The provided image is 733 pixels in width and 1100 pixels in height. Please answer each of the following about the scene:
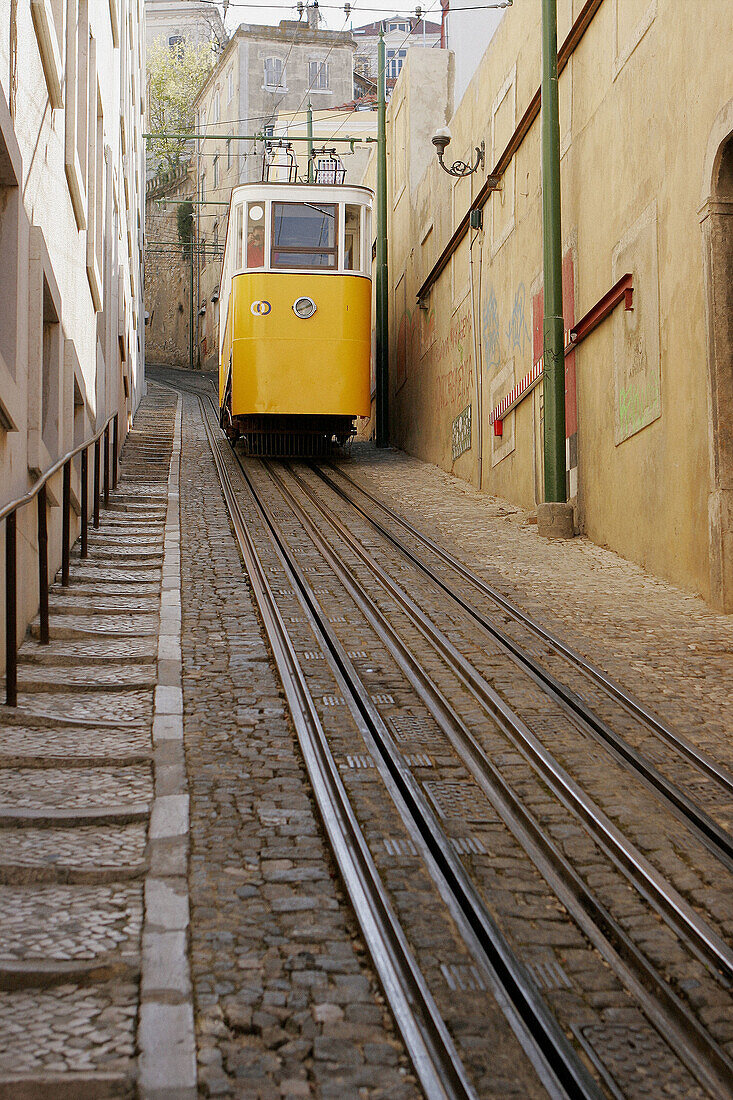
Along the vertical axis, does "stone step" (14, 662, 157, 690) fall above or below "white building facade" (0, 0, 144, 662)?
below

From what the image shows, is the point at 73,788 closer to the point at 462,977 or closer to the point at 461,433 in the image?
the point at 462,977

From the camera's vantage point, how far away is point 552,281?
35.8 feet

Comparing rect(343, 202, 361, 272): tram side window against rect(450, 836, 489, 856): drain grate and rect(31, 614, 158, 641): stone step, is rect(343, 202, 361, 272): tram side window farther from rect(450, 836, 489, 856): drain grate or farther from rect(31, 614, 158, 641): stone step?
rect(450, 836, 489, 856): drain grate

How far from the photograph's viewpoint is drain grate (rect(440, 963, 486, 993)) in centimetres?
310

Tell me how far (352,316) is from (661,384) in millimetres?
8394

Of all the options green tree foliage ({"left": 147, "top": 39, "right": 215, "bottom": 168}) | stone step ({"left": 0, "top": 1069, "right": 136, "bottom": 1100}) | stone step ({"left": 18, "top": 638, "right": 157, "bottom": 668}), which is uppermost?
green tree foliage ({"left": 147, "top": 39, "right": 215, "bottom": 168})

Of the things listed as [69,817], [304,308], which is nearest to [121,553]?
[69,817]

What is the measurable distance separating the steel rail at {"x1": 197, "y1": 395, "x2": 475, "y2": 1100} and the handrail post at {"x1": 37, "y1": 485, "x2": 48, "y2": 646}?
1492 millimetres

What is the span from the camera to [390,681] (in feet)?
20.3

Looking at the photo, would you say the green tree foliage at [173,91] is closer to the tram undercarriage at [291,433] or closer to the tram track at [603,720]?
the tram undercarriage at [291,433]

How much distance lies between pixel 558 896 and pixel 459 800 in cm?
89

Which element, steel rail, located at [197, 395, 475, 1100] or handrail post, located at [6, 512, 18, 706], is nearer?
steel rail, located at [197, 395, 475, 1100]

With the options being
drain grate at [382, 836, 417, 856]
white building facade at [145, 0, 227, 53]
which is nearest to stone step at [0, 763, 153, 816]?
drain grate at [382, 836, 417, 856]

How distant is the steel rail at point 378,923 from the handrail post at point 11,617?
1.38 metres
